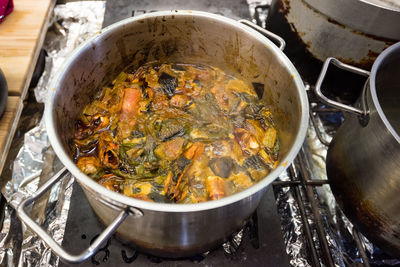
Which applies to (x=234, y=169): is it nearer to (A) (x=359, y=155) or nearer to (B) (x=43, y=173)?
(A) (x=359, y=155)

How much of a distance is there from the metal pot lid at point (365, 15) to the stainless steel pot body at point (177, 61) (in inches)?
17.6

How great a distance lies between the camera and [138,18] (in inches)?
55.6

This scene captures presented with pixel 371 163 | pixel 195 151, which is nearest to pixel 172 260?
pixel 195 151

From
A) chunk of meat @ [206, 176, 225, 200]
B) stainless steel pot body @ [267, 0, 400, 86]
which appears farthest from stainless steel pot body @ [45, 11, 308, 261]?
stainless steel pot body @ [267, 0, 400, 86]

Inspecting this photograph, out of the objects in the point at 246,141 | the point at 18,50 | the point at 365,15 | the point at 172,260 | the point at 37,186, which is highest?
the point at 365,15

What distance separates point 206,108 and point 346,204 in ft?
2.71

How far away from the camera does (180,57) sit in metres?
1.71

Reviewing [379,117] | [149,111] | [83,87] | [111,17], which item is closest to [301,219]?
[379,117]

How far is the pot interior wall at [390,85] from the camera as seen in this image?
1.33m

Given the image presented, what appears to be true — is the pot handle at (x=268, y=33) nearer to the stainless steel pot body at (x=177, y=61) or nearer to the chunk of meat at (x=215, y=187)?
the stainless steel pot body at (x=177, y=61)

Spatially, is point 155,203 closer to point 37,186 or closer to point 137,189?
point 137,189

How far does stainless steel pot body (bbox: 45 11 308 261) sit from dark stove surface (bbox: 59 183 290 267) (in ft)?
0.32

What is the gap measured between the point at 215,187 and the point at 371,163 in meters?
0.64

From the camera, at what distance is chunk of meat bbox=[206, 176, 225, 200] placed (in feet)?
3.81
